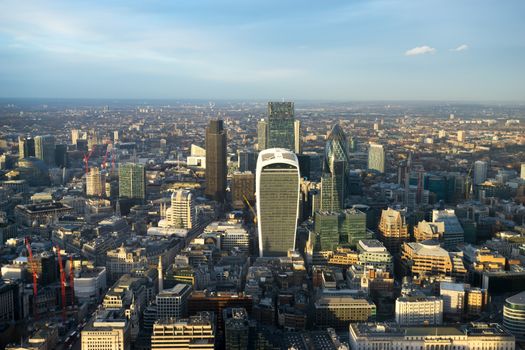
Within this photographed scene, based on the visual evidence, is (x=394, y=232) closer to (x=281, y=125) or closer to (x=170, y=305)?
(x=170, y=305)

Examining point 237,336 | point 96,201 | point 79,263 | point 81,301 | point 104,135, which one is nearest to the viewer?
point 237,336

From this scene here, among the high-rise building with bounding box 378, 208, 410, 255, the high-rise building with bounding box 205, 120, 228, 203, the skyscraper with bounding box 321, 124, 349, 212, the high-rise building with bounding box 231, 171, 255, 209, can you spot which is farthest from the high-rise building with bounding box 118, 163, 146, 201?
the high-rise building with bounding box 378, 208, 410, 255

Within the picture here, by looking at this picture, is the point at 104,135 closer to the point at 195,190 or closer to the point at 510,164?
the point at 195,190

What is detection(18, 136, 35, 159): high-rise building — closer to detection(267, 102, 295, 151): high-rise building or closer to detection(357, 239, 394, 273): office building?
detection(267, 102, 295, 151): high-rise building

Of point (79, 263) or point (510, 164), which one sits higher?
point (510, 164)

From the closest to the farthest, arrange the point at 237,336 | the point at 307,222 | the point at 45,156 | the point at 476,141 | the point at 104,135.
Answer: the point at 237,336 → the point at 307,222 → the point at 476,141 → the point at 45,156 → the point at 104,135

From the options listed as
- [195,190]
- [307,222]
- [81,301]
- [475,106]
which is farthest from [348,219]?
[195,190]

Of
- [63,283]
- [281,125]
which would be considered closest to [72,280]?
[63,283]
